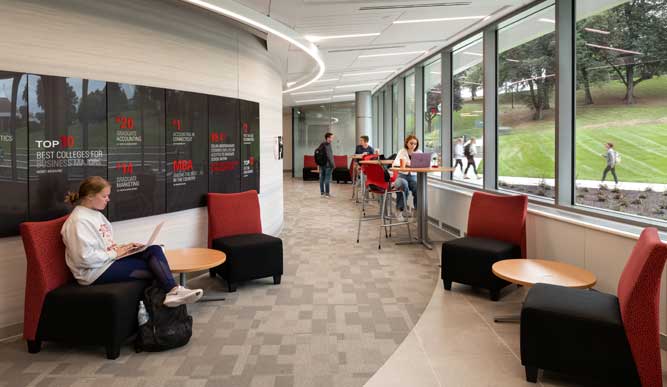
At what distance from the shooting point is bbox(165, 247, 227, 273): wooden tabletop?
4.52 metres

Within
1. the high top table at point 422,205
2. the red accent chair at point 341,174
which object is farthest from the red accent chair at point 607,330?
the red accent chair at point 341,174

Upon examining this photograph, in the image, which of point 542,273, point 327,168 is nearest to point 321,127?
point 327,168

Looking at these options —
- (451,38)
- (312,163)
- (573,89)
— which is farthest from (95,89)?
(312,163)

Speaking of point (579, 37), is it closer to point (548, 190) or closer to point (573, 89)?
point (573, 89)

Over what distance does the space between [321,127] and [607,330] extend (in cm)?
2050

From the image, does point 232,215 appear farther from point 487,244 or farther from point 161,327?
point 487,244

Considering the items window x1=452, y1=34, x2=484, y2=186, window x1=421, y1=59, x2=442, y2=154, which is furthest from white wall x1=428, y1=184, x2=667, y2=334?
window x1=421, y1=59, x2=442, y2=154

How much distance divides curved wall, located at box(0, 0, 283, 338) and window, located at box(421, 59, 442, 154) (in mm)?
4146

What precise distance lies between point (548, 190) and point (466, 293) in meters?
1.87

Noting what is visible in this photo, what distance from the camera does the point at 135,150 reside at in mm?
5047

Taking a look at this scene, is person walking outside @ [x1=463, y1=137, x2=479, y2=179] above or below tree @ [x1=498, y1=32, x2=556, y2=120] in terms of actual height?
below

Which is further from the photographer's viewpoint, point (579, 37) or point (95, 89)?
point (579, 37)

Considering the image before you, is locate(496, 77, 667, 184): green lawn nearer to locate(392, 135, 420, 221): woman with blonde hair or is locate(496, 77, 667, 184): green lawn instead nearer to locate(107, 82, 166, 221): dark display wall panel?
locate(392, 135, 420, 221): woman with blonde hair

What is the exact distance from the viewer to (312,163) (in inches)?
860
